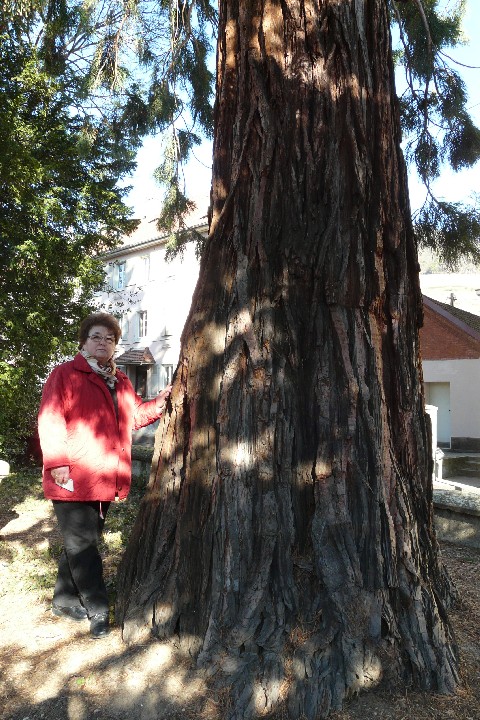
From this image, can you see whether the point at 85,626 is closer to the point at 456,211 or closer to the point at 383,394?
the point at 383,394

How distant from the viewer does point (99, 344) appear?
3.74 metres

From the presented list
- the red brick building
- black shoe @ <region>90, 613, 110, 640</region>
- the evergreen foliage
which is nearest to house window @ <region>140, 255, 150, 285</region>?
the red brick building

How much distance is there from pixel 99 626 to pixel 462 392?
22.7m

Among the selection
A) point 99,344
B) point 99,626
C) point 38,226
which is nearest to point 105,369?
point 99,344

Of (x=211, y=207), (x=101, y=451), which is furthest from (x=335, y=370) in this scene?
(x=101, y=451)

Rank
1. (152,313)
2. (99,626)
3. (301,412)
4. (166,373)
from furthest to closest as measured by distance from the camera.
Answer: (152,313) < (166,373) < (99,626) < (301,412)

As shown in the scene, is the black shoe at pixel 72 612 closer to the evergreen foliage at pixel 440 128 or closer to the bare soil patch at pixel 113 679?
the bare soil patch at pixel 113 679

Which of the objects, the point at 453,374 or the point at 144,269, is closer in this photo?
the point at 453,374

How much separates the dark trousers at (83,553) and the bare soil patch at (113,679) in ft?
0.54

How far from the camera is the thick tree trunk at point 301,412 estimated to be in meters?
2.88

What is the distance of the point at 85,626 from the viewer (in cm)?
347

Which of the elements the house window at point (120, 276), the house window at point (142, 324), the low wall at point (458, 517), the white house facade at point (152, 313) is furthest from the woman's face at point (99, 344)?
the house window at point (120, 276)

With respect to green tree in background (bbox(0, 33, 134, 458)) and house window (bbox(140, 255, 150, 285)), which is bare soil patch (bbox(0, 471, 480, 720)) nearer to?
green tree in background (bbox(0, 33, 134, 458))

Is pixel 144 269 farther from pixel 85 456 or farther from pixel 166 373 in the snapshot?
pixel 85 456
